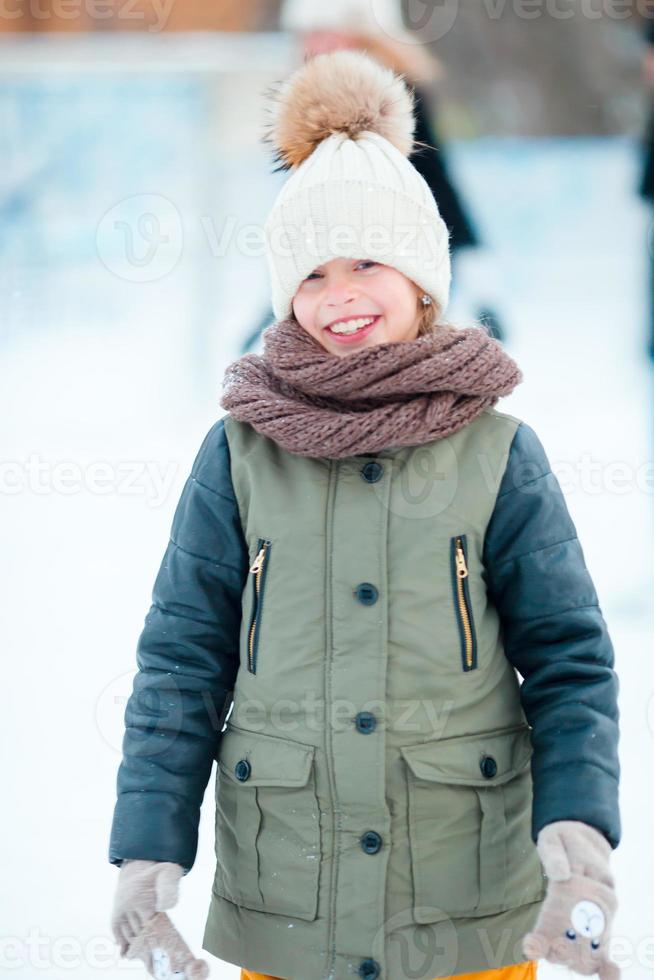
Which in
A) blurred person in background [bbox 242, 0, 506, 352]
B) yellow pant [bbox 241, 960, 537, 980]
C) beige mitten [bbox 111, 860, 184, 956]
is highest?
blurred person in background [bbox 242, 0, 506, 352]

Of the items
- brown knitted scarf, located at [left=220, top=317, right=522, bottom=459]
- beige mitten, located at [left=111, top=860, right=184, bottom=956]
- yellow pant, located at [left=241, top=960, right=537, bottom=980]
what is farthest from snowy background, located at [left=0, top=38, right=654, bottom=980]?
brown knitted scarf, located at [left=220, top=317, right=522, bottom=459]

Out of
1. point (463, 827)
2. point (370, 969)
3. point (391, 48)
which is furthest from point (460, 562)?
point (391, 48)

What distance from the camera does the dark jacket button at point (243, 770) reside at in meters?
1.20

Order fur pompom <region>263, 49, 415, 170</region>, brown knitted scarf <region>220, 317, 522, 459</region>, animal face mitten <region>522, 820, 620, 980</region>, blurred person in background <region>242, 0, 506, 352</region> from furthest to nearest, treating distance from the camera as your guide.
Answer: blurred person in background <region>242, 0, 506, 352</region>, fur pompom <region>263, 49, 415, 170</region>, brown knitted scarf <region>220, 317, 522, 459</region>, animal face mitten <region>522, 820, 620, 980</region>

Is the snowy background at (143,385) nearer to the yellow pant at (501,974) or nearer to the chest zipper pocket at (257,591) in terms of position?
the yellow pant at (501,974)

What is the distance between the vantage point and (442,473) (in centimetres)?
120

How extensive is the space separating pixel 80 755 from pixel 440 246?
1360 mm

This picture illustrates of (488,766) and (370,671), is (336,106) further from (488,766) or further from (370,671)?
(488,766)

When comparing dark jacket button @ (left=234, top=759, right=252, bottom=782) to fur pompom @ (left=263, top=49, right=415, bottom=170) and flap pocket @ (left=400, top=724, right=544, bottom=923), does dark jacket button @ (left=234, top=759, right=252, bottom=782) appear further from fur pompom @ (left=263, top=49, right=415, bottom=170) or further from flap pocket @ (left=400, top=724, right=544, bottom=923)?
fur pompom @ (left=263, top=49, right=415, bottom=170)

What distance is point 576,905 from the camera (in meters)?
1.09

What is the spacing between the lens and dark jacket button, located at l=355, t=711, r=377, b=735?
1.15 metres

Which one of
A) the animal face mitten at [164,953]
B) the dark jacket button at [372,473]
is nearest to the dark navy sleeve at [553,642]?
the dark jacket button at [372,473]

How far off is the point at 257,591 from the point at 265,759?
172 mm

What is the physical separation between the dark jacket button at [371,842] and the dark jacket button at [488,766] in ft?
0.42
